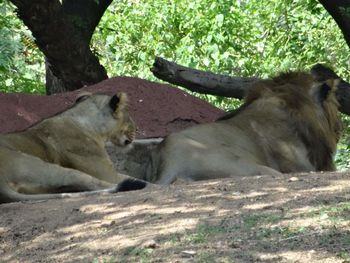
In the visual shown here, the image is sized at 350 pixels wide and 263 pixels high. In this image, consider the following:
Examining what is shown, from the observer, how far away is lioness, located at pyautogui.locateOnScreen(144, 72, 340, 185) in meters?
8.27

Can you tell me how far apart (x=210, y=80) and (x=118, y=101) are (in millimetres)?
1729

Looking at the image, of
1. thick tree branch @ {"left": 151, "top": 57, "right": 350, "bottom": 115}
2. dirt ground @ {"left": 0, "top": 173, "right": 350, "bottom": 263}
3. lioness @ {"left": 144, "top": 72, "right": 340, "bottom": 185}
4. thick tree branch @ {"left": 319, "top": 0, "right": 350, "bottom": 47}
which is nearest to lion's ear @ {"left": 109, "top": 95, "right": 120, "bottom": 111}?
lioness @ {"left": 144, "top": 72, "right": 340, "bottom": 185}

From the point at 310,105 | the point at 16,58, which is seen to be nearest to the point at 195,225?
the point at 310,105

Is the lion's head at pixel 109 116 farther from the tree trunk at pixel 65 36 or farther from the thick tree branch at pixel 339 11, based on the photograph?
the thick tree branch at pixel 339 11

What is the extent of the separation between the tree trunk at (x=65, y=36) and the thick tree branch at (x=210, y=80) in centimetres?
132

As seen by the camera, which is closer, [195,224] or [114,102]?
[195,224]

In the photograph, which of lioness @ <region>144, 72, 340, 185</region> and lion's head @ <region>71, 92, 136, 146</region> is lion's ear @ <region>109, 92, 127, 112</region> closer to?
lion's head @ <region>71, 92, 136, 146</region>

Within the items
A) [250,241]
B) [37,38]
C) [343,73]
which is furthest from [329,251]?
[343,73]

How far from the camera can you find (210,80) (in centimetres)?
1023

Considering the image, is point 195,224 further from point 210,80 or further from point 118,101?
point 210,80

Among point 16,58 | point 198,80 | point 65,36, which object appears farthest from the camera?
point 16,58

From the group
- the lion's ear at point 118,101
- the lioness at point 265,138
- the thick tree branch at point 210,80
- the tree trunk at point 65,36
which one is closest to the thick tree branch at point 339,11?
the thick tree branch at point 210,80

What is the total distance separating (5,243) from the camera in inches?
207

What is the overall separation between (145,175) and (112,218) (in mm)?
3412
